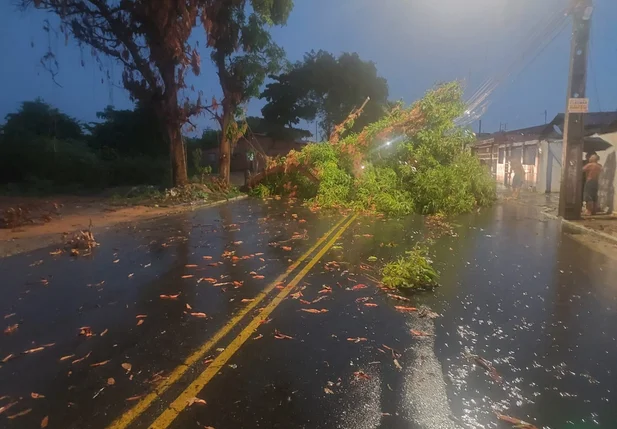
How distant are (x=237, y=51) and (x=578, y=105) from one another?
16.6 metres

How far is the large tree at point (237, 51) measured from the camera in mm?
23703

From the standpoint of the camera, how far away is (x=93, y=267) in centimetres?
869

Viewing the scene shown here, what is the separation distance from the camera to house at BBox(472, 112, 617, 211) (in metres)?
16.3

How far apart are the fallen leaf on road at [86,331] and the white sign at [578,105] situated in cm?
1477

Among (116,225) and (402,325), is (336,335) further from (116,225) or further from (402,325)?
(116,225)

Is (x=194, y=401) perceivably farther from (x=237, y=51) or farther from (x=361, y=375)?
(x=237, y=51)

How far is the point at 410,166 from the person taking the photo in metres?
18.8

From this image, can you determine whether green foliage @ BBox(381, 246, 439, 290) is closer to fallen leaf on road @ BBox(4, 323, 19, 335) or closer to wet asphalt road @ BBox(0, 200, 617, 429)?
wet asphalt road @ BBox(0, 200, 617, 429)

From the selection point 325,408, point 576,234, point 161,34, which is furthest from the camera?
point 161,34

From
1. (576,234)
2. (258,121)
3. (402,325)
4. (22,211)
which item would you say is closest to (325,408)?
(402,325)

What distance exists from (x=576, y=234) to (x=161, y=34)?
1759cm

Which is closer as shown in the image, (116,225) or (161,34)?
(116,225)

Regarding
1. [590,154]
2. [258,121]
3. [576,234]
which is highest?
[258,121]

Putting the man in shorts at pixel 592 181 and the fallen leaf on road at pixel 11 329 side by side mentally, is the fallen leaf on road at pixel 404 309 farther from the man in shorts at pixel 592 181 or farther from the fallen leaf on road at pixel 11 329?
the man in shorts at pixel 592 181
